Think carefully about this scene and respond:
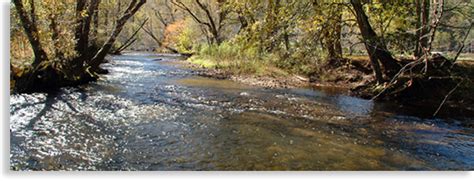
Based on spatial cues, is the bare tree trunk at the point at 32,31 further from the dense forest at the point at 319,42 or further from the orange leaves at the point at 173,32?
the orange leaves at the point at 173,32

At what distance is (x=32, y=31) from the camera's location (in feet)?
20.2

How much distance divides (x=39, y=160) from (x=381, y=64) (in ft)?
20.2

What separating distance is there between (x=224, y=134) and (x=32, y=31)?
326 cm

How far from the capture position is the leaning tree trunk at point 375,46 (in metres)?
7.78

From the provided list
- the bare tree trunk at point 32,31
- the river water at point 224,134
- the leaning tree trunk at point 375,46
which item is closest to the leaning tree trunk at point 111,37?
the river water at point 224,134

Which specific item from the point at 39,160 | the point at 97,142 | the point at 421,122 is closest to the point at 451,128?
the point at 421,122

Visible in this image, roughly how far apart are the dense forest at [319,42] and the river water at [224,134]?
57 cm

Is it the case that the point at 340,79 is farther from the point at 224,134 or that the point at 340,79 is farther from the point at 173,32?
the point at 173,32

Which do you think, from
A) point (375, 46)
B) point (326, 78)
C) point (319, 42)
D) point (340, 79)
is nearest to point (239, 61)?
point (326, 78)

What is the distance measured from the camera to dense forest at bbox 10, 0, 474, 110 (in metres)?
6.01

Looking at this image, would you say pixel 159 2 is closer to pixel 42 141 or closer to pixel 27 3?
pixel 27 3

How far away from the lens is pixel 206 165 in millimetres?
4008

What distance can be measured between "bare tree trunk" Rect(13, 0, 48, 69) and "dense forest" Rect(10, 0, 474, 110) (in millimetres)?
14

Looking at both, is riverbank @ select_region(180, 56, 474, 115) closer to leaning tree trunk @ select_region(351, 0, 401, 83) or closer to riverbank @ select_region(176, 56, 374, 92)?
riverbank @ select_region(176, 56, 374, 92)
